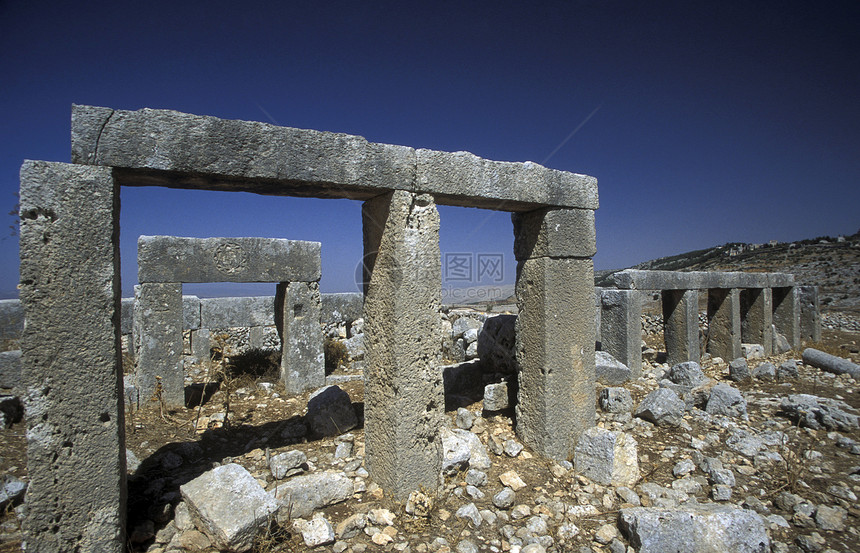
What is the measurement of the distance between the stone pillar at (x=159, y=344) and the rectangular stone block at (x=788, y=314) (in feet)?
46.8

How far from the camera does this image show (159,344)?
6180 millimetres

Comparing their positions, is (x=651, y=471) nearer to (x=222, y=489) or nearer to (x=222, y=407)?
(x=222, y=489)

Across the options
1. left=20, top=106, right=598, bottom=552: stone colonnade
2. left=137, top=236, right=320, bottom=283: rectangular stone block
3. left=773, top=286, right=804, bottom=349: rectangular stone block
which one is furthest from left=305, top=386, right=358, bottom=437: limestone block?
left=773, top=286, right=804, bottom=349: rectangular stone block

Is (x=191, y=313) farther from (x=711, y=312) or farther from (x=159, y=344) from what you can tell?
(x=711, y=312)

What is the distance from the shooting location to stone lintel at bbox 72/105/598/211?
260cm

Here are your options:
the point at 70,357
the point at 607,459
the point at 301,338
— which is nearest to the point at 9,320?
the point at 301,338

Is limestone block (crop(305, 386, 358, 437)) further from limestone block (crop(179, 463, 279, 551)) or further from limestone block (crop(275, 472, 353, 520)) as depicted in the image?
limestone block (crop(179, 463, 279, 551))

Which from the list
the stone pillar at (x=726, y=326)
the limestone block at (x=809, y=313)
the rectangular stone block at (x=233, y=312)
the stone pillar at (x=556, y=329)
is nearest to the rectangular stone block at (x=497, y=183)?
the stone pillar at (x=556, y=329)

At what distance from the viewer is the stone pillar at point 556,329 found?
13.8 feet

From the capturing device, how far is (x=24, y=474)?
3.76m

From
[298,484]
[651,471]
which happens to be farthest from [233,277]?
[651,471]

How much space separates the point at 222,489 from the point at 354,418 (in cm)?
200

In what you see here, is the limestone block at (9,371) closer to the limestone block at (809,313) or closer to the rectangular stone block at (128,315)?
the rectangular stone block at (128,315)

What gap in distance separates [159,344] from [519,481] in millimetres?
5445
